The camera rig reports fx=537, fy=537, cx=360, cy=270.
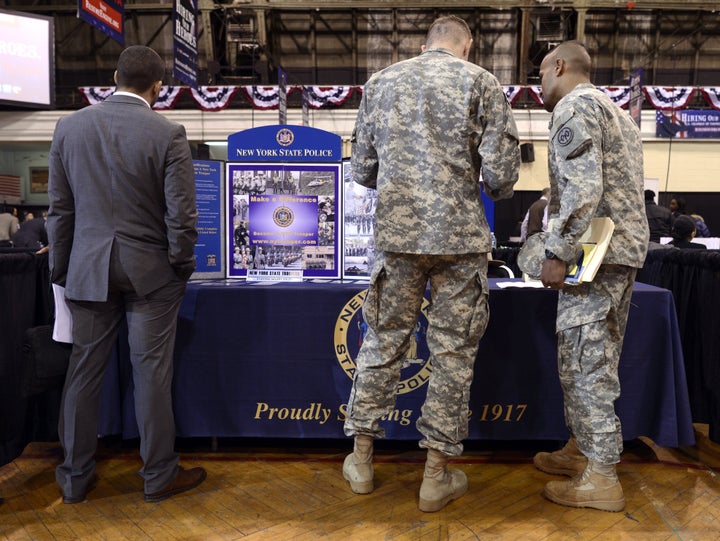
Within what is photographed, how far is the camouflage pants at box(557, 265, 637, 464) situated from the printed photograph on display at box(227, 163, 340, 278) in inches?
43.3

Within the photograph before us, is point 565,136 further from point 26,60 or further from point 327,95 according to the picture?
point 26,60

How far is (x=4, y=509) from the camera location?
1936 millimetres

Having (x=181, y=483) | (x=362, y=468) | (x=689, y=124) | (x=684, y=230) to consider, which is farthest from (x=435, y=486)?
(x=689, y=124)

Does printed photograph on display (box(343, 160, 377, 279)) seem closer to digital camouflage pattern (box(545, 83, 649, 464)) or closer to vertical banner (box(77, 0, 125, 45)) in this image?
digital camouflage pattern (box(545, 83, 649, 464))

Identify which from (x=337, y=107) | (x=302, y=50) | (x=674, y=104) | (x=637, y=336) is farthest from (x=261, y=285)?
(x=302, y=50)

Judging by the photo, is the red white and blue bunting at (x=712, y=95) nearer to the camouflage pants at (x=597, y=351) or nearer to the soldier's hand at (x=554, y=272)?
the camouflage pants at (x=597, y=351)

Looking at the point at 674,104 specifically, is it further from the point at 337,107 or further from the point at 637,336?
the point at 637,336

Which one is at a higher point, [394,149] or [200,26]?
A: [200,26]

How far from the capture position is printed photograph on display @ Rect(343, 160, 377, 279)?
2.54 m

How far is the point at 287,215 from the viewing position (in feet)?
8.30

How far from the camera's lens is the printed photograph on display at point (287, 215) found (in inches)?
99.7

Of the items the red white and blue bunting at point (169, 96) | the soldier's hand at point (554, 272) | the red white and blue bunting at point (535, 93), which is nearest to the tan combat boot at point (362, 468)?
the soldier's hand at point (554, 272)

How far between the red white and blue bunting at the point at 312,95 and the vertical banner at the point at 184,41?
3.55 metres

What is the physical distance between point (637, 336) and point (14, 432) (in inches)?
102
